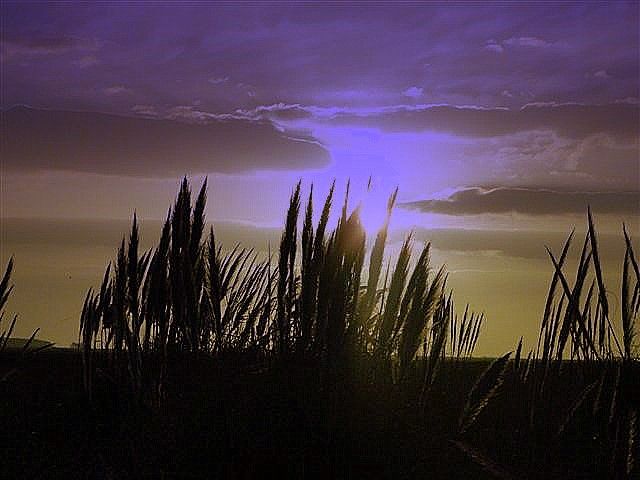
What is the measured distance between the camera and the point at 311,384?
3.01 meters

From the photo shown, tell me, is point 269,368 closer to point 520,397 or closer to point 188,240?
point 188,240

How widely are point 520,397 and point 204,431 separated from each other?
1.86 metres

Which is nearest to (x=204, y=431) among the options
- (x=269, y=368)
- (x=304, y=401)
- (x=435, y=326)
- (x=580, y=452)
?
(x=304, y=401)

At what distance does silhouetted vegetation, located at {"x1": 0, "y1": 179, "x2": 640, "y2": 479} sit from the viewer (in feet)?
8.80

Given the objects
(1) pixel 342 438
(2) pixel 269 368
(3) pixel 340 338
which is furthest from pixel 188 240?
(1) pixel 342 438

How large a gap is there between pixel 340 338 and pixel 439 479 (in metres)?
0.62

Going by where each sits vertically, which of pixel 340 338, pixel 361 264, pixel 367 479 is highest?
pixel 361 264

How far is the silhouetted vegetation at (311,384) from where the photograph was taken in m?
2.68

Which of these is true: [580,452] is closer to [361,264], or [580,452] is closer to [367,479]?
[367,479]

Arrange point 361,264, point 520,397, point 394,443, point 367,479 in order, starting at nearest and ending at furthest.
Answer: point 367,479 → point 394,443 → point 361,264 → point 520,397

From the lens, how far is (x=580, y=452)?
2.97 metres

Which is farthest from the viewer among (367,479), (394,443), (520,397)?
(520,397)

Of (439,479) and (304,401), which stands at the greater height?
(304,401)

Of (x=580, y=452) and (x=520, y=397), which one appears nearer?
(x=580, y=452)
